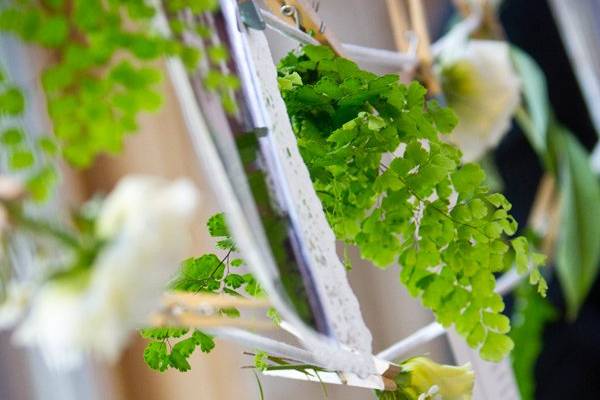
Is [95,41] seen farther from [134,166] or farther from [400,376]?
[134,166]

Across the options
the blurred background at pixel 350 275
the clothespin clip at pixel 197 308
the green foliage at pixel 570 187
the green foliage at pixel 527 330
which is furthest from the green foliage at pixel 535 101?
the clothespin clip at pixel 197 308

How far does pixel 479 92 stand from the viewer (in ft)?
2.98

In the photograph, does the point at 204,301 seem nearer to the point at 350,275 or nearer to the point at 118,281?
the point at 118,281

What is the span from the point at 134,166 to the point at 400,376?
338 millimetres

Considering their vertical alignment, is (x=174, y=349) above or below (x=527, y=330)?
above

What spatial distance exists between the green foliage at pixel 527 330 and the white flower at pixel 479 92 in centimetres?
23

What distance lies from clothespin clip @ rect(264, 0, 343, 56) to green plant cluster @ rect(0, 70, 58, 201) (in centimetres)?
26

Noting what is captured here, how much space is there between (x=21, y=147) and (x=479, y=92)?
691mm

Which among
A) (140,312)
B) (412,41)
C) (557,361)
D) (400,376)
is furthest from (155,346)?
(557,361)

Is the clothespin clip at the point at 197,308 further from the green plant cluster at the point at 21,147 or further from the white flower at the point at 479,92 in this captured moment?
the white flower at the point at 479,92

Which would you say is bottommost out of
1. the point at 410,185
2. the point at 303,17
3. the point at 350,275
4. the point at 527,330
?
the point at 527,330

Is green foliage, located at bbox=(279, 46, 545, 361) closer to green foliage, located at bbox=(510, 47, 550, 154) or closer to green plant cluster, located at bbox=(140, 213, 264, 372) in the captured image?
green plant cluster, located at bbox=(140, 213, 264, 372)

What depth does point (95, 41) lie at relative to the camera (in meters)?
0.30

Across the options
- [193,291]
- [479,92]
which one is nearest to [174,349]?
[193,291]
